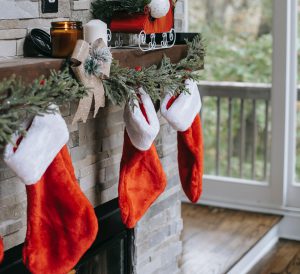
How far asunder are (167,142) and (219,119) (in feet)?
4.73

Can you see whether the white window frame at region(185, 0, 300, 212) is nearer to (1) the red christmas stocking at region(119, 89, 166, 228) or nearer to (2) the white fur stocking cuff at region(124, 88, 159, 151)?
(1) the red christmas stocking at region(119, 89, 166, 228)

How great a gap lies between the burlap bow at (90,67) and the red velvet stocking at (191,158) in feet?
2.19

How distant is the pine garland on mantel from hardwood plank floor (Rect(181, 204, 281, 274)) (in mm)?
1148

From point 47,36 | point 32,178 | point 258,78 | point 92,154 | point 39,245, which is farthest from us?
point 258,78

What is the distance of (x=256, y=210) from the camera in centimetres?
389

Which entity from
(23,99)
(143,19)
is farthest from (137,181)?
(23,99)

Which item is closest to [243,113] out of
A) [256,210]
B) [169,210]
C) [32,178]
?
[256,210]

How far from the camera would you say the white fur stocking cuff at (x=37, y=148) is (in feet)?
5.28

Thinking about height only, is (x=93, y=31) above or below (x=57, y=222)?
above

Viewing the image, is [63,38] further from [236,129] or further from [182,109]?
[236,129]

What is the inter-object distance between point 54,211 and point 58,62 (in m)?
0.42

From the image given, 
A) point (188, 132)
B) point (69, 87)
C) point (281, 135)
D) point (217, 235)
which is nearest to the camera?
point (69, 87)

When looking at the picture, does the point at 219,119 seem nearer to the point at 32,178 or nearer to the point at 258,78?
the point at 258,78

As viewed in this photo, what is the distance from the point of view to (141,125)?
82.5 inches
